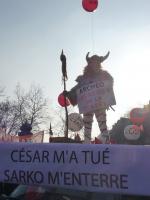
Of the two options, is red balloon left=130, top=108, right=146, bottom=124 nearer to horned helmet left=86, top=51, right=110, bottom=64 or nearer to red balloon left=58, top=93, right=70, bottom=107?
red balloon left=58, top=93, right=70, bottom=107

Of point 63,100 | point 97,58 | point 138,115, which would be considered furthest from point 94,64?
point 138,115

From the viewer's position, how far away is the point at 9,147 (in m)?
5.04

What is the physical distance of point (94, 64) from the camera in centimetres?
773

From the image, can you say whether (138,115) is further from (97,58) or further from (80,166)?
(80,166)

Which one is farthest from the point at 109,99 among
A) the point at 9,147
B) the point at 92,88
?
the point at 9,147

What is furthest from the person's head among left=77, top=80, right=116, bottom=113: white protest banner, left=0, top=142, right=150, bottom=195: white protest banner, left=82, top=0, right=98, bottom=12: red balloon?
left=82, top=0, right=98, bottom=12: red balloon

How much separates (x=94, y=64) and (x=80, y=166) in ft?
10.8

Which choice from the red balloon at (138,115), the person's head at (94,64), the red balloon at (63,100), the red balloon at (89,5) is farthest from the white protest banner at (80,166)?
the red balloon at (138,115)

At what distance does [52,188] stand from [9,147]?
1.94 feet

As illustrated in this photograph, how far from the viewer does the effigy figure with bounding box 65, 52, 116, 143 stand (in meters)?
7.68

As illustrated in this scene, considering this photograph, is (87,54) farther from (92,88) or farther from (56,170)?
(56,170)

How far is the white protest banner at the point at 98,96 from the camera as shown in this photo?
25.2 ft

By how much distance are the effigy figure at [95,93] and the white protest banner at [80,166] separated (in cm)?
276

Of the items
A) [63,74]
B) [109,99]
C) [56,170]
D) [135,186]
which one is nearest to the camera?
[135,186]
